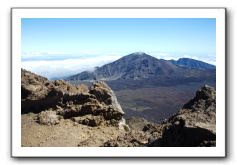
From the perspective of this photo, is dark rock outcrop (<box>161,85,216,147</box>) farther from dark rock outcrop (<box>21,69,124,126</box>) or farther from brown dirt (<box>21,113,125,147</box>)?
dark rock outcrop (<box>21,69,124,126</box>)

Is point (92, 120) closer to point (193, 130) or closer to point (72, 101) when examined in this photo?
point (72, 101)

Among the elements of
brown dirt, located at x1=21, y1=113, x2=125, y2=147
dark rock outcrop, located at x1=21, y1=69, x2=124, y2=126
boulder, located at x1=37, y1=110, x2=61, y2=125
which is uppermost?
dark rock outcrop, located at x1=21, y1=69, x2=124, y2=126

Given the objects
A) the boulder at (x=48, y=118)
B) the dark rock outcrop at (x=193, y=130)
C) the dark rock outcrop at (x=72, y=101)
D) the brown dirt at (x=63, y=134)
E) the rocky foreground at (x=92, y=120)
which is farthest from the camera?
the dark rock outcrop at (x=72, y=101)

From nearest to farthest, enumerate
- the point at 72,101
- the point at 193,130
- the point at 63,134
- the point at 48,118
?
the point at 193,130, the point at 63,134, the point at 48,118, the point at 72,101

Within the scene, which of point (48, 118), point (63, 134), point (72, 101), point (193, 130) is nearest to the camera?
point (193, 130)

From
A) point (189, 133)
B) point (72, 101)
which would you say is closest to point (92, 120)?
point (72, 101)

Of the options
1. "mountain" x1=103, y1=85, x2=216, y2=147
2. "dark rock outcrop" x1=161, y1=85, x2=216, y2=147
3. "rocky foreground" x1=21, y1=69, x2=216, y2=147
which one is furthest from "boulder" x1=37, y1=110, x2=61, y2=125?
"dark rock outcrop" x1=161, y1=85, x2=216, y2=147

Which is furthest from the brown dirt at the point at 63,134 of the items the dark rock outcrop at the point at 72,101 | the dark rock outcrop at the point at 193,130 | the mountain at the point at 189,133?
the dark rock outcrop at the point at 193,130

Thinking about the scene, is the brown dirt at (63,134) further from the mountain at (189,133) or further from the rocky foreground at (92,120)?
the mountain at (189,133)

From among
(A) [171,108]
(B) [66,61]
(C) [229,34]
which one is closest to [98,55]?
(B) [66,61]
